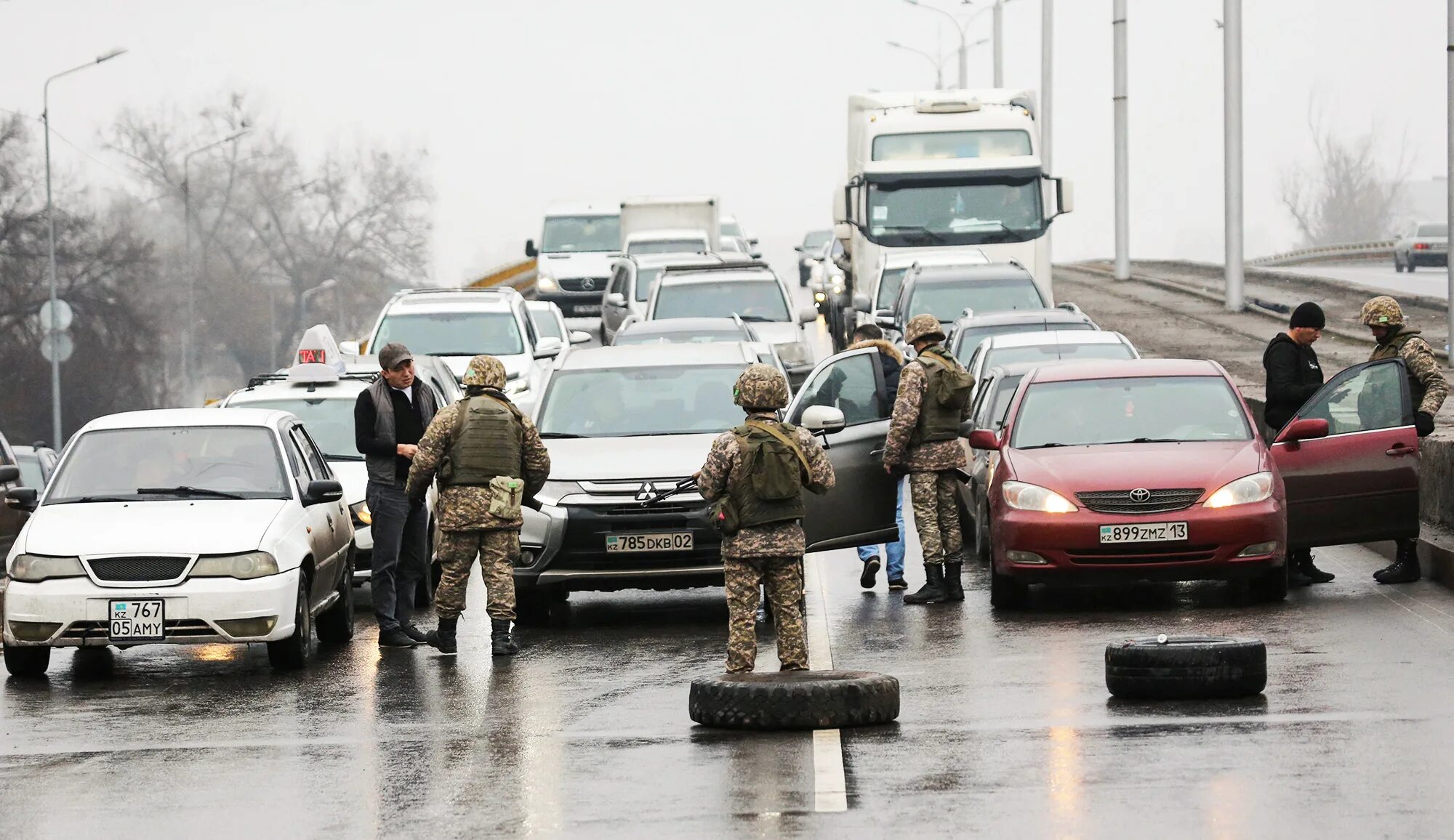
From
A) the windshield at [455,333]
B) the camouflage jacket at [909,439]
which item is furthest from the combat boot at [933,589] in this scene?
the windshield at [455,333]

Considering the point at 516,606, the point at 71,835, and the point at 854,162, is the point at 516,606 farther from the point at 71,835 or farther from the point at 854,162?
the point at 854,162

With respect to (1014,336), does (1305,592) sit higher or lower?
lower

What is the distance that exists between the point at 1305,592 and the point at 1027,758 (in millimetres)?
6211

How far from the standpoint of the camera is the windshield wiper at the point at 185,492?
41.8 ft

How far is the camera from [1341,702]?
9.73 meters

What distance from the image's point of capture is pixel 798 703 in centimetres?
934

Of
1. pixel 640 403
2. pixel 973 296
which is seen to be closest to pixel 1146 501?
pixel 640 403

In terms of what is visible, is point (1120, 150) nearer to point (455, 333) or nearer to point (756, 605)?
point (455, 333)

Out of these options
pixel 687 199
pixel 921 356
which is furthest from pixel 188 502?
pixel 687 199

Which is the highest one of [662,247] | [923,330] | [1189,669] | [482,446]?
[662,247]

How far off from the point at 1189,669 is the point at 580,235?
125ft

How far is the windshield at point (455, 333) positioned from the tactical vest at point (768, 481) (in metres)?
15.7

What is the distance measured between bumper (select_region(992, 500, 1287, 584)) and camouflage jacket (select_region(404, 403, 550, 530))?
2986 mm

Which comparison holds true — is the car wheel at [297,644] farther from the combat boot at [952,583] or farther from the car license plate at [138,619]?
the combat boot at [952,583]
